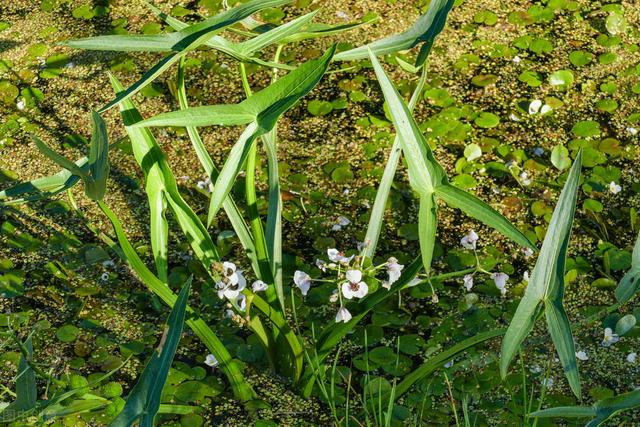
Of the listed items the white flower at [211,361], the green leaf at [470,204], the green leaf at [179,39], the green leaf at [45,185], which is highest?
the green leaf at [179,39]

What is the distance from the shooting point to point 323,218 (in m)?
2.35

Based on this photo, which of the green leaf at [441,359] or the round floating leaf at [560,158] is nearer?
the green leaf at [441,359]

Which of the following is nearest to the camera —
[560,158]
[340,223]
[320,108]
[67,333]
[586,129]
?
[67,333]

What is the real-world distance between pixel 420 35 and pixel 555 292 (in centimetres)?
48

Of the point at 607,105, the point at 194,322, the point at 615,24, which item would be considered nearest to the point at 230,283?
the point at 194,322

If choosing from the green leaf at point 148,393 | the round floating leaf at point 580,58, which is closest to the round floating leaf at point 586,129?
the round floating leaf at point 580,58

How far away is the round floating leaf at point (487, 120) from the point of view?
2578mm

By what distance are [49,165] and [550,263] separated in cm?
166

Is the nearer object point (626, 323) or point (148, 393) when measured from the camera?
point (148, 393)

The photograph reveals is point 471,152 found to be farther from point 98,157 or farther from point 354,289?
point 98,157

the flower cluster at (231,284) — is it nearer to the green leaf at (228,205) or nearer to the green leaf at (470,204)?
the green leaf at (228,205)

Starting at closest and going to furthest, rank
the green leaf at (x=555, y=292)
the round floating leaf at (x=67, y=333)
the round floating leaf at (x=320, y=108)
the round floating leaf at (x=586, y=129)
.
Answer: the green leaf at (x=555, y=292), the round floating leaf at (x=67, y=333), the round floating leaf at (x=586, y=129), the round floating leaf at (x=320, y=108)

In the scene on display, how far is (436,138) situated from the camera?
100 inches

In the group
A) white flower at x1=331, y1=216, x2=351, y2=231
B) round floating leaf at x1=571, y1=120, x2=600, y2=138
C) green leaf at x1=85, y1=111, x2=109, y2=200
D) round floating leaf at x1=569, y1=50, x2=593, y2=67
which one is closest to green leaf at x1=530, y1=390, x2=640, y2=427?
green leaf at x1=85, y1=111, x2=109, y2=200
